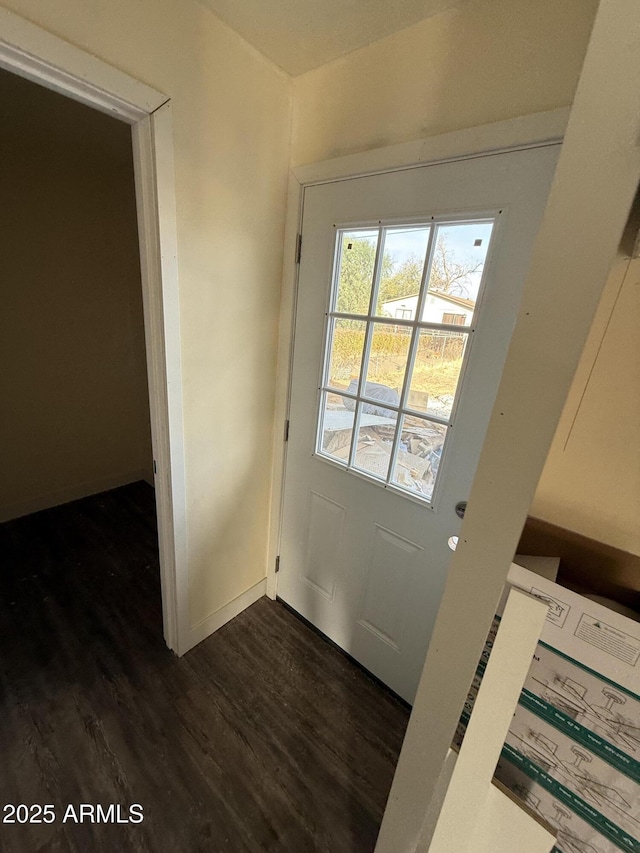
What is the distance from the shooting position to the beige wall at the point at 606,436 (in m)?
0.50

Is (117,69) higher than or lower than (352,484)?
higher

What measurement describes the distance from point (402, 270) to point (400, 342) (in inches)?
9.2

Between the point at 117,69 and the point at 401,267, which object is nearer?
the point at 117,69

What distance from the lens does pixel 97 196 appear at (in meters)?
2.19

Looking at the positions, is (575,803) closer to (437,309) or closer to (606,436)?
(606,436)

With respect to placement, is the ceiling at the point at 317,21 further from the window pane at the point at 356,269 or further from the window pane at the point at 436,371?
the window pane at the point at 436,371

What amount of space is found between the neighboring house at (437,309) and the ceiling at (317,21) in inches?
29.2

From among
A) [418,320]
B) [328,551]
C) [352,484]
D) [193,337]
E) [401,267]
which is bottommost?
[328,551]

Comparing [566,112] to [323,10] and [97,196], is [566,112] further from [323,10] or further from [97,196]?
[97,196]

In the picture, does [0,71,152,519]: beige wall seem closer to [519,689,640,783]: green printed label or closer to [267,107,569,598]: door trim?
[267,107,569,598]: door trim

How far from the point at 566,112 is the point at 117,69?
1.13 meters

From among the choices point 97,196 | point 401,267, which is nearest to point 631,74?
point 401,267

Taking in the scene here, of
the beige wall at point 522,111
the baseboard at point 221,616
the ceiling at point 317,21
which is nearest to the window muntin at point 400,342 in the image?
the beige wall at point 522,111

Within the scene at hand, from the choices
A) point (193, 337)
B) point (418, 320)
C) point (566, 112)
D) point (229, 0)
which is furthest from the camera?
point (193, 337)
